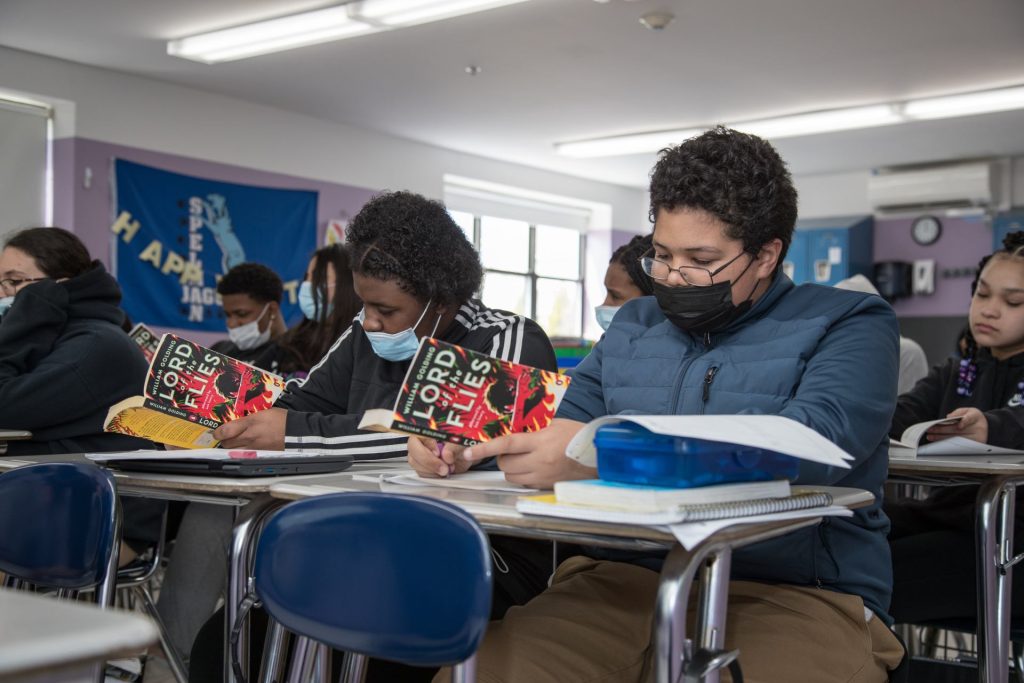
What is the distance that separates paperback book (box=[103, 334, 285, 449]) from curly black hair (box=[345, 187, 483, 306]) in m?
0.39

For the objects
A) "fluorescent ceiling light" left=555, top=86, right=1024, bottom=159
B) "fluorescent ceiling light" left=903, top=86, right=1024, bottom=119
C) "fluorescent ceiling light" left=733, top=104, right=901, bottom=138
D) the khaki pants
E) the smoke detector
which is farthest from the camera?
"fluorescent ceiling light" left=733, top=104, right=901, bottom=138

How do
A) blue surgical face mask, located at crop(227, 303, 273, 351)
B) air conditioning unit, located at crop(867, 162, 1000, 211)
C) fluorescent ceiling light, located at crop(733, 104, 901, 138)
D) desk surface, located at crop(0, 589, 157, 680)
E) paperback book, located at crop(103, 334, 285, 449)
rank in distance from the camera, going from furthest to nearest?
air conditioning unit, located at crop(867, 162, 1000, 211) < fluorescent ceiling light, located at crop(733, 104, 901, 138) < blue surgical face mask, located at crop(227, 303, 273, 351) < paperback book, located at crop(103, 334, 285, 449) < desk surface, located at crop(0, 589, 157, 680)

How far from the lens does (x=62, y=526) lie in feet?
5.35

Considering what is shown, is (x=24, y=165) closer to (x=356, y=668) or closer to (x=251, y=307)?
(x=251, y=307)

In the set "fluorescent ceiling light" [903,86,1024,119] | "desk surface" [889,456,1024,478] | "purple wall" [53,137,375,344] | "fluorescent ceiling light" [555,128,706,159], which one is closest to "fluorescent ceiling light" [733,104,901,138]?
"fluorescent ceiling light" [903,86,1024,119]

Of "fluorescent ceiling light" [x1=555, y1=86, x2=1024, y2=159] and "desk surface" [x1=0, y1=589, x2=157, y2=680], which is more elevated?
"fluorescent ceiling light" [x1=555, y1=86, x2=1024, y2=159]

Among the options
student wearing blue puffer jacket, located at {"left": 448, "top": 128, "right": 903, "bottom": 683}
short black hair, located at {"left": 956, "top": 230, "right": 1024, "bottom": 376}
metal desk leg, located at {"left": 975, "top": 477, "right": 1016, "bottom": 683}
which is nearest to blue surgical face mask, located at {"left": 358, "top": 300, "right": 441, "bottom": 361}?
student wearing blue puffer jacket, located at {"left": 448, "top": 128, "right": 903, "bottom": 683}

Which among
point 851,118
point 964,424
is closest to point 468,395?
point 964,424

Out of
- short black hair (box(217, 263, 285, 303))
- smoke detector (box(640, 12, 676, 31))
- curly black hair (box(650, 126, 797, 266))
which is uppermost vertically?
smoke detector (box(640, 12, 676, 31))

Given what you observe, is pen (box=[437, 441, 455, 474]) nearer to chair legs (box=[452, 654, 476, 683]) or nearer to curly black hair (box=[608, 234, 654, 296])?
chair legs (box=[452, 654, 476, 683])

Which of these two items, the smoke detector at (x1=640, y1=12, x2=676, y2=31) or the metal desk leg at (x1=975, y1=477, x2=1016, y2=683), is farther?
the smoke detector at (x1=640, y1=12, x2=676, y2=31)

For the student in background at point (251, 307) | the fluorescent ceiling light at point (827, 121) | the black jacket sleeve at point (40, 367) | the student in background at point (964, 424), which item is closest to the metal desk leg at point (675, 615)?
the student in background at point (964, 424)

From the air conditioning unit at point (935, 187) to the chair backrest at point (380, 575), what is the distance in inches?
381

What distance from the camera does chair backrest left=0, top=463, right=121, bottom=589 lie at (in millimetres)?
1606
